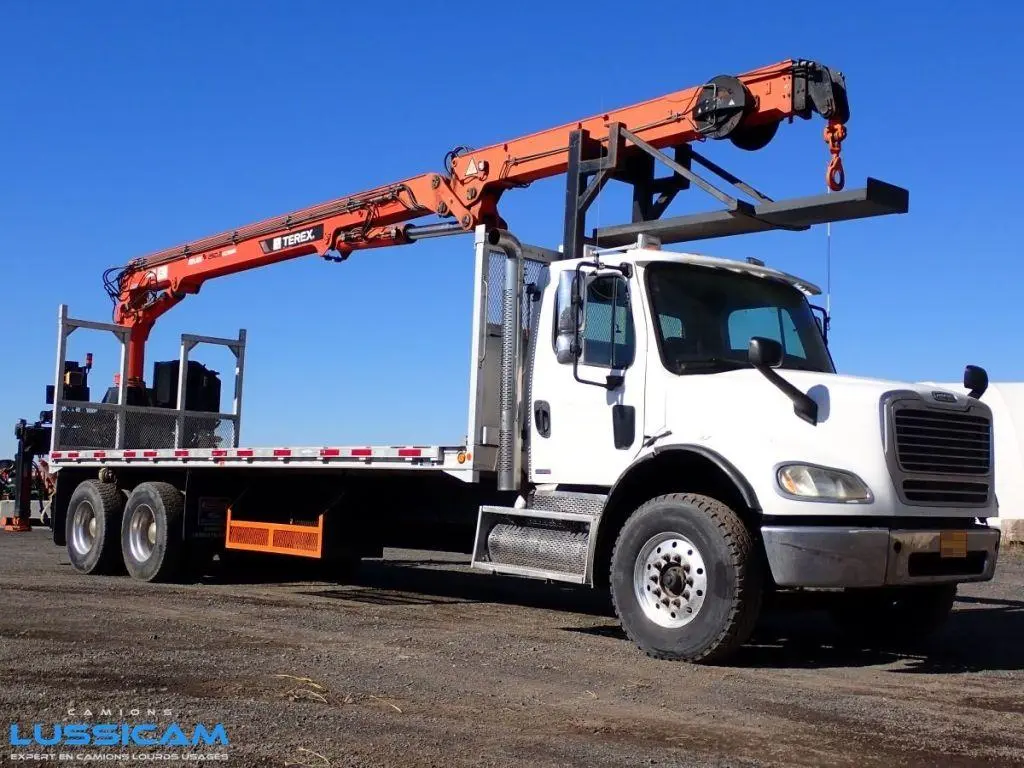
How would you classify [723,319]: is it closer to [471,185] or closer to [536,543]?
[536,543]

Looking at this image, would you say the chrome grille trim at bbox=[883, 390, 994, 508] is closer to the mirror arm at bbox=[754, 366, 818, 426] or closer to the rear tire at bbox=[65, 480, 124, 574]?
the mirror arm at bbox=[754, 366, 818, 426]

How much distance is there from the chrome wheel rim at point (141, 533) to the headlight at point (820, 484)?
7928 millimetres

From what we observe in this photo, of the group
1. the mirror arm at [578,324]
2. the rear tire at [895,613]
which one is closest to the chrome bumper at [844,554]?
the rear tire at [895,613]

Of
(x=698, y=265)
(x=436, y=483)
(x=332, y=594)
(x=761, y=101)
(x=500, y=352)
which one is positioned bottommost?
(x=332, y=594)

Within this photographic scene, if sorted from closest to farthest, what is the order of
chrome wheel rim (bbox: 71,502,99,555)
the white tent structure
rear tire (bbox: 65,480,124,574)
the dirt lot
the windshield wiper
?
the dirt lot < the windshield wiper < rear tire (bbox: 65,480,124,574) < chrome wheel rim (bbox: 71,502,99,555) < the white tent structure

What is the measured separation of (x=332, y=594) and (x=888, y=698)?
635cm

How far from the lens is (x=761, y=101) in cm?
926

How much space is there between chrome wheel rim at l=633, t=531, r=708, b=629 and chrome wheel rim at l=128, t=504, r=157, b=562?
691 centimetres

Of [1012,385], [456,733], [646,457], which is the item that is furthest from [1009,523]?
[456,733]

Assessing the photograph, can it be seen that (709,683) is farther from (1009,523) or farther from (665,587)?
(1009,523)

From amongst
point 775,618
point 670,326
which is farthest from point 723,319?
point 775,618

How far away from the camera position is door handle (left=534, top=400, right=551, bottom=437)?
8828 millimetres

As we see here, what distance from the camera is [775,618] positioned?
36.0 feet

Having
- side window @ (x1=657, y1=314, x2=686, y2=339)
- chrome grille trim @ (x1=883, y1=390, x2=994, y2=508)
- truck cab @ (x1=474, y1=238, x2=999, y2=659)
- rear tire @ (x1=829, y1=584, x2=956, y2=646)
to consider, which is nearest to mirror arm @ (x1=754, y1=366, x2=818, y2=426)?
truck cab @ (x1=474, y1=238, x2=999, y2=659)
